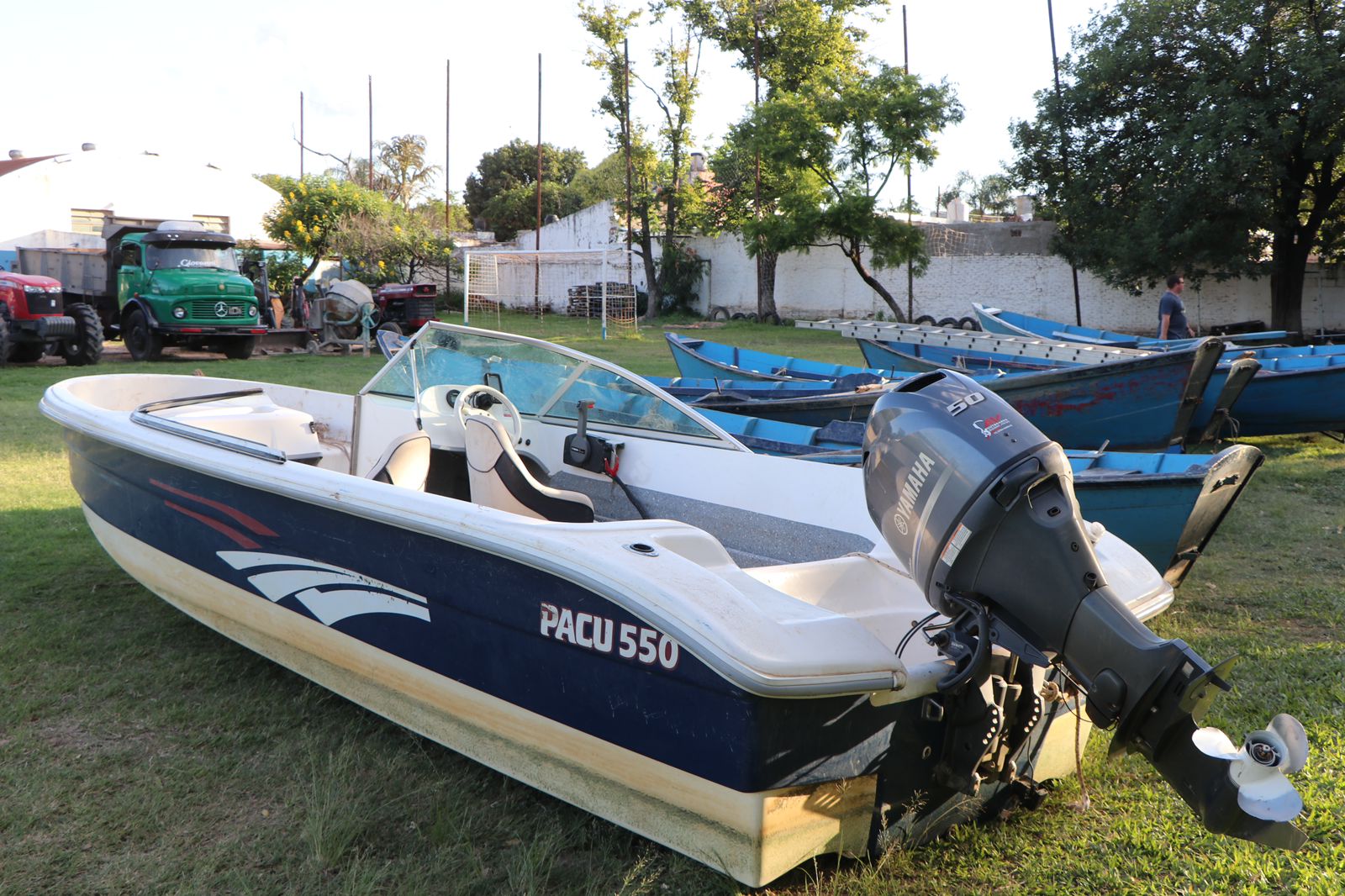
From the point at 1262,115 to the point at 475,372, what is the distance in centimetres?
1522

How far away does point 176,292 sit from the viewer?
1348cm

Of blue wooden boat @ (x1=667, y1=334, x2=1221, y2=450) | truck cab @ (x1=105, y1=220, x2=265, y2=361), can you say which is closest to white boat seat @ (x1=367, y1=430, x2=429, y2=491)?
blue wooden boat @ (x1=667, y1=334, x2=1221, y2=450)

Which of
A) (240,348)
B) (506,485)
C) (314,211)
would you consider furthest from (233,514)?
(314,211)

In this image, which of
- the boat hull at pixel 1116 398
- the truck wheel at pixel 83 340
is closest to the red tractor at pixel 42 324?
the truck wheel at pixel 83 340

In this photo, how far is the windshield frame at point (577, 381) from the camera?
12.6ft

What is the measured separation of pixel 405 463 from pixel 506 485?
441 millimetres

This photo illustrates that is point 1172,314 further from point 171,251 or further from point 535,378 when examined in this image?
point 171,251

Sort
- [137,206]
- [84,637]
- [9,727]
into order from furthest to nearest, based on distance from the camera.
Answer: [137,206], [84,637], [9,727]

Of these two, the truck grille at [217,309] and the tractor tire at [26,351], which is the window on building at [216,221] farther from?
the tractor tire at [26,351]

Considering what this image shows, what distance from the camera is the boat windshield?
398 cm

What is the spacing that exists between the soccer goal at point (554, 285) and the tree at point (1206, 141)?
33.4 ft

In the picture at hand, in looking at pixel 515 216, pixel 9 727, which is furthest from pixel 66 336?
pixel 515 216

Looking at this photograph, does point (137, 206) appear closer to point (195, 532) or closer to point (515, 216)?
point (515, 216)

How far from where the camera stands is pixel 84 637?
149 inches
